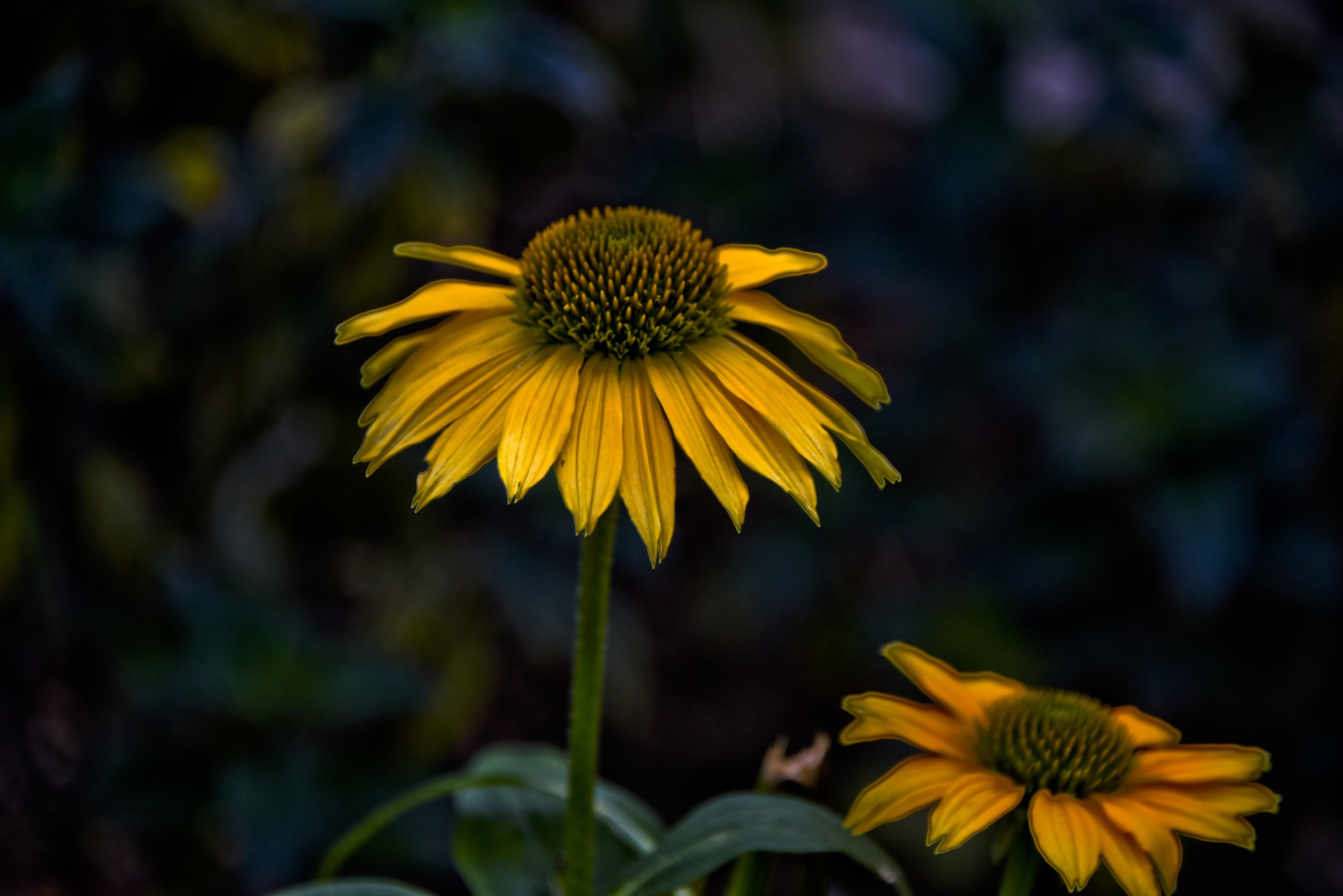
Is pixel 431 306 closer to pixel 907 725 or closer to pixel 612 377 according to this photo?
pixel 612 377

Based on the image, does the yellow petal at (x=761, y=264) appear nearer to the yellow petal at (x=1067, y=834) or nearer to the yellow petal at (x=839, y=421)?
the yellow petal at (x=839, y=421)

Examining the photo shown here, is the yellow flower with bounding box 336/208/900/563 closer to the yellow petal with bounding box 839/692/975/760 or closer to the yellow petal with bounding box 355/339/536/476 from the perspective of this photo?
the yellow petal with bounding box 355/339/536/476

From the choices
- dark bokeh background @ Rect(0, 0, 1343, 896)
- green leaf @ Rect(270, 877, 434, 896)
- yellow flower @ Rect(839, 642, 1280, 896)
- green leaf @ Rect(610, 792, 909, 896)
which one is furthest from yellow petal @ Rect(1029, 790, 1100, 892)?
dark bokeh background @ Rect(0, 0, 1343, 896)

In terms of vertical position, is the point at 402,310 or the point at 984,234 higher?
the point at 984,234

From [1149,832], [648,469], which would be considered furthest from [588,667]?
[1149,832]

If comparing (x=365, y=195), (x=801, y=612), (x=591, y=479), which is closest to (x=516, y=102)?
(x=365, y=195)

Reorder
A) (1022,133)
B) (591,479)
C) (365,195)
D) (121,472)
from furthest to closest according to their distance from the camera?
(1022,133), (121,472), (365,195), (591,479)

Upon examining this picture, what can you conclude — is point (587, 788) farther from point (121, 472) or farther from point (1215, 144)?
point (1215, 144)
